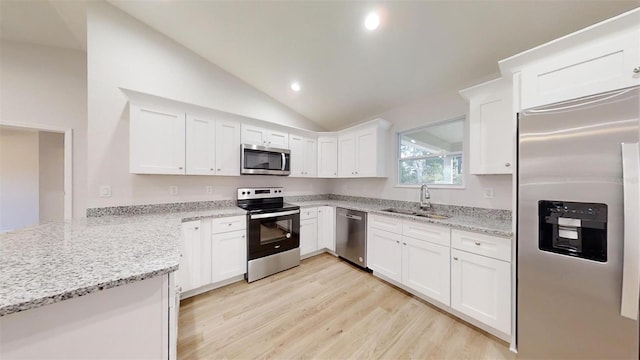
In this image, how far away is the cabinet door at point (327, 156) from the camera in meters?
3.72

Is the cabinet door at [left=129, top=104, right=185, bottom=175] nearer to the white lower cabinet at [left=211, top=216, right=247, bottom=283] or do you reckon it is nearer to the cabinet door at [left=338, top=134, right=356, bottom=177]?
the white lower cabinet at [left=211, top=216, right=247, bottom=283]

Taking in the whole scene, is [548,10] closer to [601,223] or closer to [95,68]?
[601,223]

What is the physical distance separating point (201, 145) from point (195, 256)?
1.32 meters

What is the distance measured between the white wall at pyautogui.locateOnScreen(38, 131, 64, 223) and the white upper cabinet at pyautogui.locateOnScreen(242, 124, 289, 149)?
367cm

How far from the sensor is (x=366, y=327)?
1.83 meters

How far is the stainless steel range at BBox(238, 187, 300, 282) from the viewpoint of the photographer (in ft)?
8.52

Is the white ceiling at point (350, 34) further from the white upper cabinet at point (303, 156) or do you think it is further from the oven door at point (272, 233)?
the oven door at point (272, 233)

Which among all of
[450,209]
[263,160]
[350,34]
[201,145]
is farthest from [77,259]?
[450,209]

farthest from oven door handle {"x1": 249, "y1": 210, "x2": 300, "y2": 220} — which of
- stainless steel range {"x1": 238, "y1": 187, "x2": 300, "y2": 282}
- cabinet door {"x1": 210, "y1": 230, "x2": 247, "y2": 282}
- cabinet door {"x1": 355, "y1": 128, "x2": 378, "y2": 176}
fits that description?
cabinet door {"x1": 355, "y1": 128, "x2": 378, "y2": 176}

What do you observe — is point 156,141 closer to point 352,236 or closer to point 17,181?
point 352,236

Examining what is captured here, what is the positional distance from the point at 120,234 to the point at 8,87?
317cm

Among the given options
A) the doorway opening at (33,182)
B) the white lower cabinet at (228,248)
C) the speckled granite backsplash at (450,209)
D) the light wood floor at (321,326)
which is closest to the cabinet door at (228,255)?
the white lower cabinet at (228,248)

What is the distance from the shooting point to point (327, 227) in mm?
3426

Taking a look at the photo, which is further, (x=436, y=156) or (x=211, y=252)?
(x=436, y=156)
